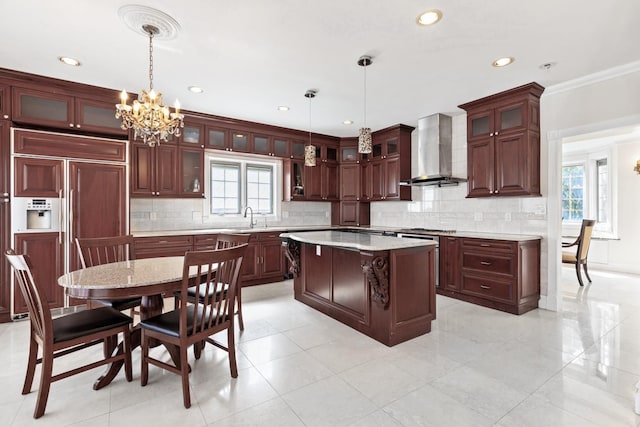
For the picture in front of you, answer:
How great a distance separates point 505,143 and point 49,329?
4.78m

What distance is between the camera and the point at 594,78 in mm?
3346

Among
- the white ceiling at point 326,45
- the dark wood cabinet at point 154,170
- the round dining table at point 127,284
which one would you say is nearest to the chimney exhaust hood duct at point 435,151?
the white ceiling at point 326,45

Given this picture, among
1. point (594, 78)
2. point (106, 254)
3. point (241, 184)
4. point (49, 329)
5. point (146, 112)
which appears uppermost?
point (594, 78)

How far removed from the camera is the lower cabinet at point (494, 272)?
3562 mm

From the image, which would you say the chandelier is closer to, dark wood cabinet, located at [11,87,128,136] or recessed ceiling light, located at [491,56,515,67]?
dark wood cabinet, located at [11,87,128,136]

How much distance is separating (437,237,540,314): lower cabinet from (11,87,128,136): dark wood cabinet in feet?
15.5

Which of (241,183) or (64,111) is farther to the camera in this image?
(241,183)

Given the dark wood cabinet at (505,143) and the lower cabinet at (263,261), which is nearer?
the dark wood cabinet at (505,143)

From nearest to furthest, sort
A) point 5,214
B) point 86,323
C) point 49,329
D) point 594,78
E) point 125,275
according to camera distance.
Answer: point 49,329
point 86,323
point 125,275
point 5,214
point 594,78

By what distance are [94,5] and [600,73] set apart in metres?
4.75

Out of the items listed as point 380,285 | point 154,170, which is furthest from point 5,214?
point 380,285

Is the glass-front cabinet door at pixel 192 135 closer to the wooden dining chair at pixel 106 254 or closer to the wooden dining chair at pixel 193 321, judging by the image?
the wooden dining chair at pixel 106 254

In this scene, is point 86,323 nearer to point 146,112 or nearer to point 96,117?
point 146,112

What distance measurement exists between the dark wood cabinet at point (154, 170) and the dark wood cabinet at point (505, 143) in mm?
4278
